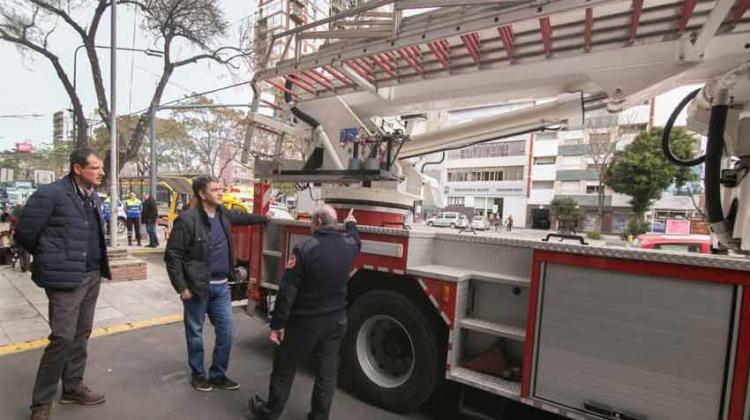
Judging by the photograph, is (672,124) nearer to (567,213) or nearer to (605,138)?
(605,138)

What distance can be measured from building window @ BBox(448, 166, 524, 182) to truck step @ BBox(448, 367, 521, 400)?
42184 mm

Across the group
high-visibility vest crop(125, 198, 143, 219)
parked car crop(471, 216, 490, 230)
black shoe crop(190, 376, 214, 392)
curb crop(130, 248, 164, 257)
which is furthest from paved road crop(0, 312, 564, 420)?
parked car crop(471, 216, 490, 230)

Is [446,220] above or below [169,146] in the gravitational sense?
below

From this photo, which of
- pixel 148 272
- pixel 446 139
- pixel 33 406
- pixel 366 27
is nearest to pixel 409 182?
pixel 446 139

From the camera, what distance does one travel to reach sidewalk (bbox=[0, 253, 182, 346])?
5.17 m

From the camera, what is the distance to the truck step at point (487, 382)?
2.93 metres

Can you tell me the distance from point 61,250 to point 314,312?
1895mm

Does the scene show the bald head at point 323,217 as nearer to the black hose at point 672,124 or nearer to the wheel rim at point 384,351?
the wheel rim at point 384,351

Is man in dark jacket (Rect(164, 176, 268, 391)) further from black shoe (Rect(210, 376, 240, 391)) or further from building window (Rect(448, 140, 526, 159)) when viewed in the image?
building window (Rect(448, 140, 526, 159))

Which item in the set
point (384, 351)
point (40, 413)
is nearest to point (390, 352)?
point (384, 351)

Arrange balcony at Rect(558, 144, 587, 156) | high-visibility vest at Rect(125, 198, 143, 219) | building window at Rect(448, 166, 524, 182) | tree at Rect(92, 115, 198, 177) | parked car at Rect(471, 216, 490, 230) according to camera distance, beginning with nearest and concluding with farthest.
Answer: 1. high-visibility vest at Rect(125, 198, 143, 219)
2. tree at Rect(92, 115, 198, 177)
3. parked car at Rect(471, 216, 490, 230)
4. balcony at Rect(558, 144, 587, 156)
5. building window at Rect(448, 166, 524, 182)

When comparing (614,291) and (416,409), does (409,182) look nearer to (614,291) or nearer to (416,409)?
(416,409)

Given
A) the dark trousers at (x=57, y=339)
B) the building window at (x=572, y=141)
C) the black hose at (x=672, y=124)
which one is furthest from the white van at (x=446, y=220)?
the dark trousers at (x=57, y=339)

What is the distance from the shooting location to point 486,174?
4516 cm
